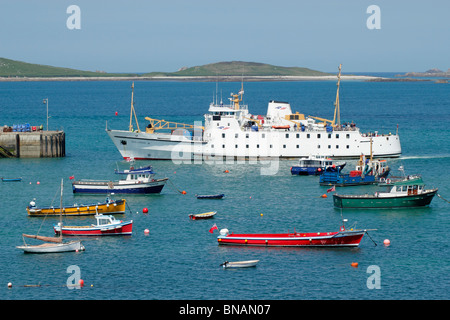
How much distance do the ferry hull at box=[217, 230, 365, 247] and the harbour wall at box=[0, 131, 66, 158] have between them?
50.7 meters

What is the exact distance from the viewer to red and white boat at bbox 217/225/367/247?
57156 mm

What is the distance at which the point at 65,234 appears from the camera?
60594mm

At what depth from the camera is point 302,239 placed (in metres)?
57.1

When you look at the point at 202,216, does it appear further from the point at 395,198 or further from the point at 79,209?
the point at 395,198

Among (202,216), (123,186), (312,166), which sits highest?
(312,166)

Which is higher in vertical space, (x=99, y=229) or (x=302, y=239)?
(x=302, y=239)

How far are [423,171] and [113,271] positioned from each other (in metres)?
50.0

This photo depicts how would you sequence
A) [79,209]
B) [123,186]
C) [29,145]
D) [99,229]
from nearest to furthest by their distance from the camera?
[99,229]
[79,209]
[123,186]
[29,145]

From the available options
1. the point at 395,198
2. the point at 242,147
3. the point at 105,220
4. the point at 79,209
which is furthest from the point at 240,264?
the point at 242,147

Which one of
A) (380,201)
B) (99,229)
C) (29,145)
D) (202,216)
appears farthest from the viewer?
(29,145)

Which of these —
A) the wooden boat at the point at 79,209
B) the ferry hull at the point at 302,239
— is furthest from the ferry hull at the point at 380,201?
the wooden boat at the point at 79,209

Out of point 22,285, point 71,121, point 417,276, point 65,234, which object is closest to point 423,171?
point 417,276

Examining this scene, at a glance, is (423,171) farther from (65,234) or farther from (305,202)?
(65,234)

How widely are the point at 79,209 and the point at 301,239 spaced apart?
2112cm
